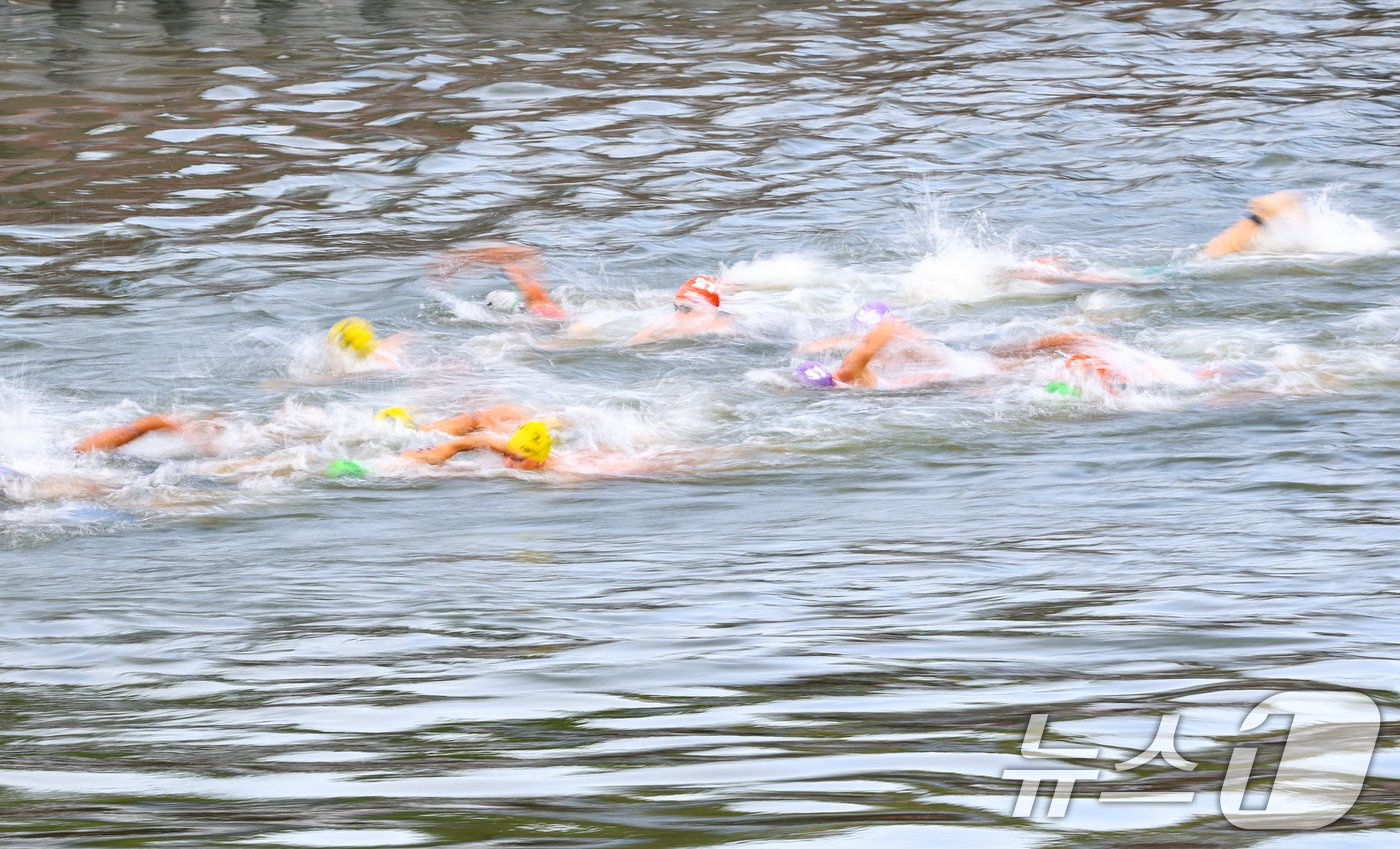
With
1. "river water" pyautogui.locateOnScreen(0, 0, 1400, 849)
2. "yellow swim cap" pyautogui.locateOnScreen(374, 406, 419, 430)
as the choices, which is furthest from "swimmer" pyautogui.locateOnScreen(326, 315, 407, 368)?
"yellow swim cap" pyautogui.locateOnScreen(374, 406, 419, 430)

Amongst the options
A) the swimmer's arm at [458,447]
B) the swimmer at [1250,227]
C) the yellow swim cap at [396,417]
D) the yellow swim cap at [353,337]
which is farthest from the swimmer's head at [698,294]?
the swimmer at [1250,227]

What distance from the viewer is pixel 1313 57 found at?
69.0 feet

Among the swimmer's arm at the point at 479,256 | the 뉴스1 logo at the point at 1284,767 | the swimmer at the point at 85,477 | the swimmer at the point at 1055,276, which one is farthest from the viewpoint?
the swimmer's arm at the point at 479,256

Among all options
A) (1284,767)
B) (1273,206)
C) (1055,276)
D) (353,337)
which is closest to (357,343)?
(353,337)

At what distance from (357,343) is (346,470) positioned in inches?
82.6

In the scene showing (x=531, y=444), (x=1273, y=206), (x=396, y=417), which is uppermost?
(x=1273, y=206)

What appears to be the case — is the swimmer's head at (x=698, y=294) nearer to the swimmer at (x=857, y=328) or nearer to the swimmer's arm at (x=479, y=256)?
the swimmer at (x=857, y=328)

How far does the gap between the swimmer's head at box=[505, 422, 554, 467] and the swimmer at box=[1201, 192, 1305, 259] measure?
20.2ft

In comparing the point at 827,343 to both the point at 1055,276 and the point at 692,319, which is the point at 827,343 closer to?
the point at 692,319

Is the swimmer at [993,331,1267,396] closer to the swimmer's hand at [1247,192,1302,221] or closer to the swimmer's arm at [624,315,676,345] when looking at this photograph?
the swimmer's arm at [624,315,676,345]

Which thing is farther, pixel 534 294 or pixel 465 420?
pixel 534 294

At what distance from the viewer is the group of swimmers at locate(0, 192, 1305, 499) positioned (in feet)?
29.3

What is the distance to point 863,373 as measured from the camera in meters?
10.2

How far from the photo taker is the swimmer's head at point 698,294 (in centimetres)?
1159
